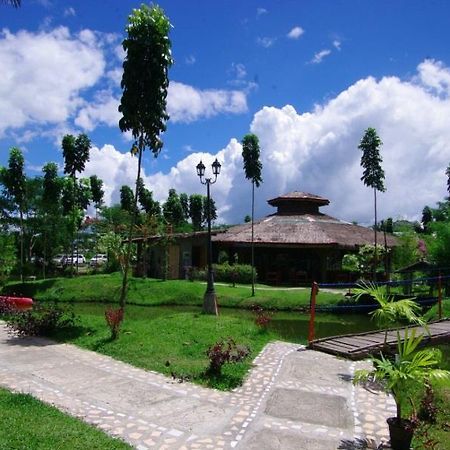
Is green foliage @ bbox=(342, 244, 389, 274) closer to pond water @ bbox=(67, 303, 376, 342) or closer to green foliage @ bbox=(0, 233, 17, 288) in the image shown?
pond water @ bbox=(67, 303, 376, 342)

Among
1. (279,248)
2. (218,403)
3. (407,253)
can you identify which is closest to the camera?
(218,403)

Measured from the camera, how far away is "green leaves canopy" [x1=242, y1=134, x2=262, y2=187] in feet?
87.9

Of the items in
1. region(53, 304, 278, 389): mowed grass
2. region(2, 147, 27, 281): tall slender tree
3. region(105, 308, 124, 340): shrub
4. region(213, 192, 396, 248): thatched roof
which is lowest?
region(53, 304, 278, 389): mowed grass

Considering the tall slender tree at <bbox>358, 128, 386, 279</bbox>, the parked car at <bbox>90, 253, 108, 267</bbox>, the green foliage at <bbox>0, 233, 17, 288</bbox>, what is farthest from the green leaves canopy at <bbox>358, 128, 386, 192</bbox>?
the parked car at <bbox>90, 253, 108, 267</bbox>

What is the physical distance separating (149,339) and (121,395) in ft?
12.4

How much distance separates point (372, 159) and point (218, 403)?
21.9 meters

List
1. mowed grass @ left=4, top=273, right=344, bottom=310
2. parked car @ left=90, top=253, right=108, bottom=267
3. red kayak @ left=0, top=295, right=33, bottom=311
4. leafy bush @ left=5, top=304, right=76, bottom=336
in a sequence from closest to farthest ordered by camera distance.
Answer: leafy bush @ left=5, top=304, right=76, bottom=336 < red kayak @ left=0, top=295, right=33, bottom=311 < mowed grass @ left=4, top=273, right=344, bottom=310 < parked car @ left=90, top=253, right=108, bottom=267

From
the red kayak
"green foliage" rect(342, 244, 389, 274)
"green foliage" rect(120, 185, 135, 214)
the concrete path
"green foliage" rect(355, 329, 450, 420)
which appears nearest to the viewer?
"green foliage" rect(355, 329, 450, 420)

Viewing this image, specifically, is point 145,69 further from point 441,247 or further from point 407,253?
point 407,253

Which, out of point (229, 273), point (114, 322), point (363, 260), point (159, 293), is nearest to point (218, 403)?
point (114, 322)

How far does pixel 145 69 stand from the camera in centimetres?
1272

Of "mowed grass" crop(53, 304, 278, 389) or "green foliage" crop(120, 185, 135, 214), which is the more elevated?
"green foliage" crop(120, 185, 135, 214)

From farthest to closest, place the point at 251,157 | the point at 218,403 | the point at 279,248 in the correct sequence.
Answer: the point at 279,248 < the point at 251,157 < the point at 218,403

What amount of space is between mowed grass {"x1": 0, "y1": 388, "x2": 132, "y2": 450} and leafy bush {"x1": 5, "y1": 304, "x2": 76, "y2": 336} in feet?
20.3
